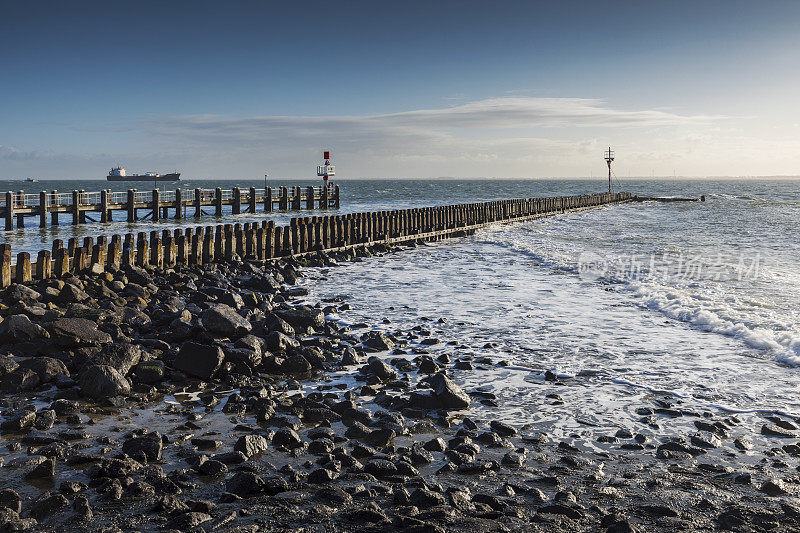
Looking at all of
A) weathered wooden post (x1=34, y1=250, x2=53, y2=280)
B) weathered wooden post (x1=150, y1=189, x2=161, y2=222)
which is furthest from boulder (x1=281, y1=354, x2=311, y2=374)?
weathered wooden post (x1=150, y1=189, x2=161, y2=222)

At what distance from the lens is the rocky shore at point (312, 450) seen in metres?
4.35

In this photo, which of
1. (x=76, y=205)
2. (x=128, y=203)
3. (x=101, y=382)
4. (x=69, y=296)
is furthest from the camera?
(x=128, y=203)

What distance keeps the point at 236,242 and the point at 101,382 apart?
35.9 ft

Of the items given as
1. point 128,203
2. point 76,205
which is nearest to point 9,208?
point 76,205

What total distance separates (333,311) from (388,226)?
44.8ft

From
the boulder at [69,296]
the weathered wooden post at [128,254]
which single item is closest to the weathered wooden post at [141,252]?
the weathered wooden post at [128,254]

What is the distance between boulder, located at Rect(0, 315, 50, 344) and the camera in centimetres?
792

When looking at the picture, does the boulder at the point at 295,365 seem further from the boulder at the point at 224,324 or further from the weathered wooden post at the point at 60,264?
the weathered wooden post at the point at 60,264

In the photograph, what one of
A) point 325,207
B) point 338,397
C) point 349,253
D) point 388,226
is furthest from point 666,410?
point 325,207

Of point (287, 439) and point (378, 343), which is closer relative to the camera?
point (287, 439)

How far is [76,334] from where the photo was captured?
7.89 meters

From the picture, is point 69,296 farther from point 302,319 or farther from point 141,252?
point 302,319

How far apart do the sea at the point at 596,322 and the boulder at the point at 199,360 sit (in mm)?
1456

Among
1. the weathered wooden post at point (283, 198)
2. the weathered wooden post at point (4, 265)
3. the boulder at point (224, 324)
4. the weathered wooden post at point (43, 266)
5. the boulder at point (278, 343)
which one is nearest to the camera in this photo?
the boulder at point (278, 343)
